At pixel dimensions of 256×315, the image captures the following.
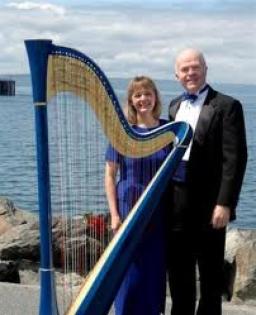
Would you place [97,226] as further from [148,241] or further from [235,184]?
[235,184]

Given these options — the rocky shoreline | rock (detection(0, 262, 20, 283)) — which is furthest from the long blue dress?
rock (detection(0, 262, 20, 283))

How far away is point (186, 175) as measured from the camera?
13.6 feet

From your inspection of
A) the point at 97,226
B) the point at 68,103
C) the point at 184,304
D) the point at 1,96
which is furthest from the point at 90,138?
the point at 1,96

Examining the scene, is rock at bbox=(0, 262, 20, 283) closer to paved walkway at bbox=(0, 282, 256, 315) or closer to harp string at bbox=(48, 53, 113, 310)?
paved walkway at bbox=(0, 282, 256, 315)

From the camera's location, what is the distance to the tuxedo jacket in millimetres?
4059

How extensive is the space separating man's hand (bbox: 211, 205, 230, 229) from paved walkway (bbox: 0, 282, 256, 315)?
50.5 inches

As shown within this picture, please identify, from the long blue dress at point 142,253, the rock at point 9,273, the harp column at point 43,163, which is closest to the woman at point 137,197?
the long blue dress at point 142,253

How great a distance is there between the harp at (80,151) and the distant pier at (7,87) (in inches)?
2970

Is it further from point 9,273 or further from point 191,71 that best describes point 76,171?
point 9,273

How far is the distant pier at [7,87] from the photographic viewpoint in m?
79.5

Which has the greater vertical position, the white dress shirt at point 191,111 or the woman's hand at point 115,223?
the white dress shirt at point 191,111

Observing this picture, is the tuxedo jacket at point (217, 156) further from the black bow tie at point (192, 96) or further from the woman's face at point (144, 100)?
A: the woman's face at point (144, 100)

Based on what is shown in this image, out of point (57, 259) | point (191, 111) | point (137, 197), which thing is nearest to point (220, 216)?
point (137, 197)

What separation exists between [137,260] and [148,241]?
0.11 m
